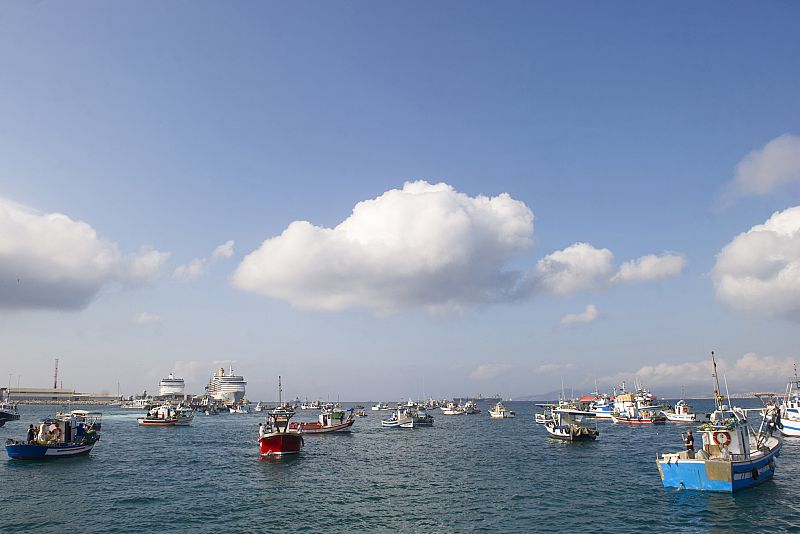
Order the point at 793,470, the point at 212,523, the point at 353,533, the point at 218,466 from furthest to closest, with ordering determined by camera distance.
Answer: the point at 218,466 → the point at 793,470 → the point at 212,523 → the point at 353,533

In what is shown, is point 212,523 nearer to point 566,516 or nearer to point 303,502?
point 303,502

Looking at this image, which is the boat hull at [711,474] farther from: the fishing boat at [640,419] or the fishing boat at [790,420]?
the fishing boat at [640,419]

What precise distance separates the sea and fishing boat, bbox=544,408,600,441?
36.8 ft

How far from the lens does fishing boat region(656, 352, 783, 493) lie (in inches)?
1473

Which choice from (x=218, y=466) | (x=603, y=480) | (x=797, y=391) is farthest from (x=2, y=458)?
(x=797, y=391)

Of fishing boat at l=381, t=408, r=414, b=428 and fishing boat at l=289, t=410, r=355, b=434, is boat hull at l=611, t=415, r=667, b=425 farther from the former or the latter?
fishing boat at l=289, t=410, r=355, b=434

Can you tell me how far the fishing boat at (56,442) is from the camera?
178ft

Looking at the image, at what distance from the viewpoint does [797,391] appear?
90938 millimetres

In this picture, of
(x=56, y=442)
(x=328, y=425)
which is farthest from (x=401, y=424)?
(x=56, y=442)

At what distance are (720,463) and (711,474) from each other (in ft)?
3.47

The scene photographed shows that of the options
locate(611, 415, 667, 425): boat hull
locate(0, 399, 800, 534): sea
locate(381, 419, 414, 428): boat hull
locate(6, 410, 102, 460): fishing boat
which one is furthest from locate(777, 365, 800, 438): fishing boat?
locate(6, 410, 102, 460): fishing boat

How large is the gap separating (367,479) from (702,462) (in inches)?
1107

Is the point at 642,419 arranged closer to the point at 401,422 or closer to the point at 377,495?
the point at 401,422

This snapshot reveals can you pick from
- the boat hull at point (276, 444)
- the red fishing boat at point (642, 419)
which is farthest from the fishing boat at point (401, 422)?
the boat hull at point (276, 444)
